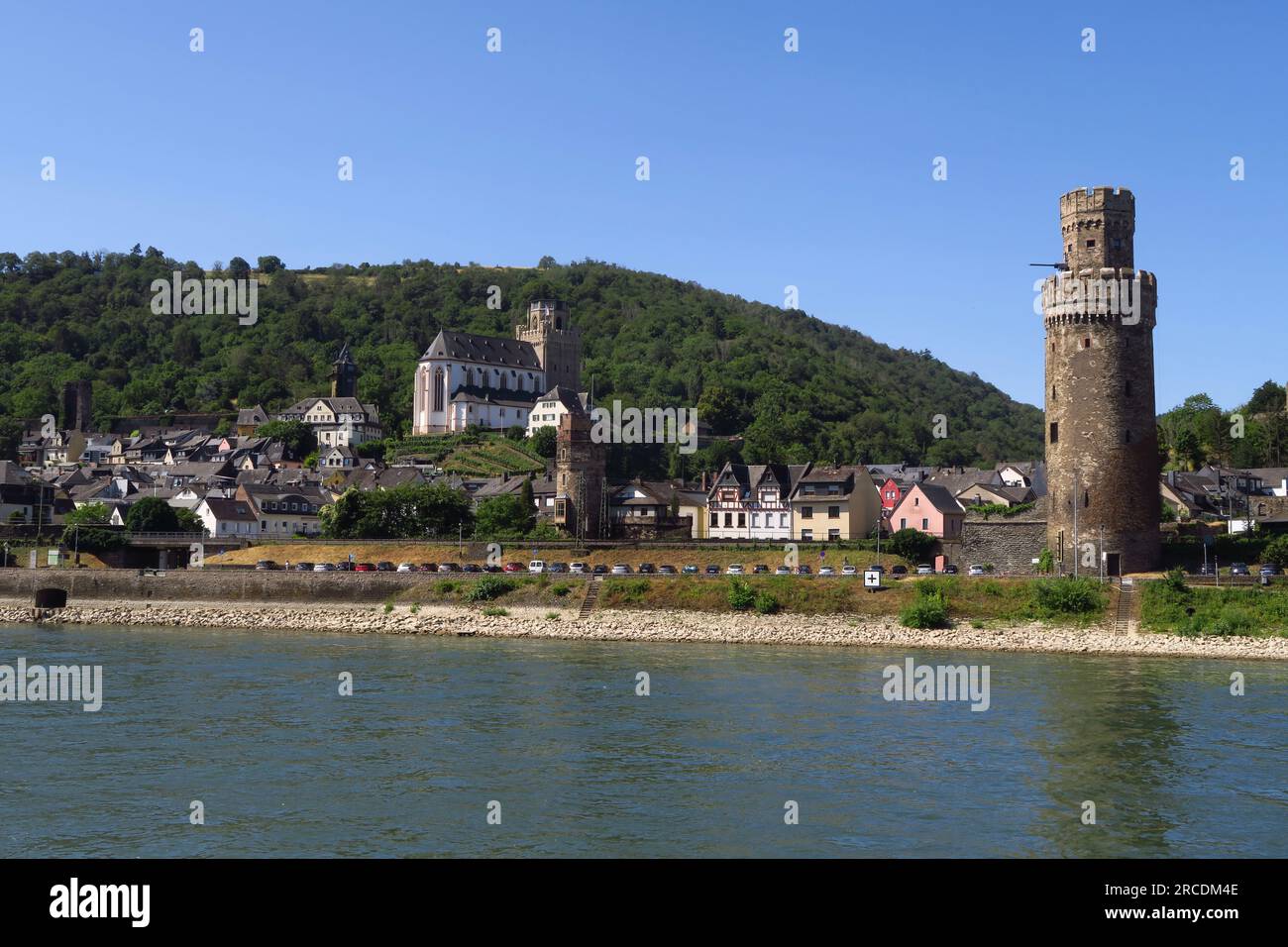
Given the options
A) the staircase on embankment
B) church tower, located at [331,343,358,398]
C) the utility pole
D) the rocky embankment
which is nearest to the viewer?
the rocky embankment

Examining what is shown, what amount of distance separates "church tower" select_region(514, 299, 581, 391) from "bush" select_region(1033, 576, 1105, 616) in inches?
4729

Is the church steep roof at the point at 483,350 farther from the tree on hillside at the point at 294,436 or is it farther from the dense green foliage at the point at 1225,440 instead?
the dense green foliage at the point at 1225,440

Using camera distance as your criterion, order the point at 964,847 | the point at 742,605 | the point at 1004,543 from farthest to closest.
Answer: the point at 1004,543
the point at 742,605
the point at 964,847

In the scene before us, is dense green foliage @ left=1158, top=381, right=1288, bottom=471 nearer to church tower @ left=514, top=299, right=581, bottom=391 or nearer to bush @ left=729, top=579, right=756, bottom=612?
bush @ left=729, top=579, right=756, bottom=612

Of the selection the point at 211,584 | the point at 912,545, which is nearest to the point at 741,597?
the point at 912,545

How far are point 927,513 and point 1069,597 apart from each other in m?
24.2

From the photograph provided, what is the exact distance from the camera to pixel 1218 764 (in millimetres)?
26938

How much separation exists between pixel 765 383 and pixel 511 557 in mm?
107234

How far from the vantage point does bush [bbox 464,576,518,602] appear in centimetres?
6462

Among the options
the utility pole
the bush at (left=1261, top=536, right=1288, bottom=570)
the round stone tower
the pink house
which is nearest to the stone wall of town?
the pink house

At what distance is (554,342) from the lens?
17425cm
